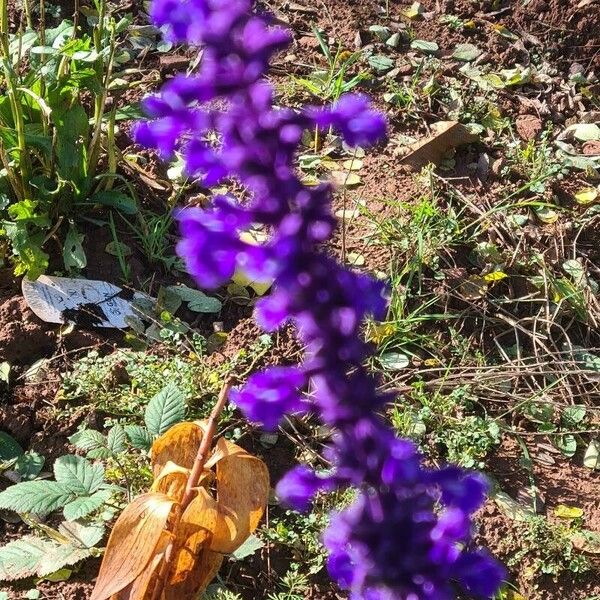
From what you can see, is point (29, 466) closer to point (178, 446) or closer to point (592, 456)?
point (178, 446)

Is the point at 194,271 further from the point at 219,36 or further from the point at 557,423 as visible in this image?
the point at 557,423

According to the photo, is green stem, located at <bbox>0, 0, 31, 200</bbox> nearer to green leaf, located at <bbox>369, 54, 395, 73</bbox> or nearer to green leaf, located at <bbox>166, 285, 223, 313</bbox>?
green leaf, located at <bbox>166, 285, 223, 313</bbox>

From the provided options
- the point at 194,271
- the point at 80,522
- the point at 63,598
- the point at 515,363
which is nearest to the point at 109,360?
the point at 80,522

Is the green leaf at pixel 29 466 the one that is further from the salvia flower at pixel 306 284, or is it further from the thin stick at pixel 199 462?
the salvia flower at pixel 306 284

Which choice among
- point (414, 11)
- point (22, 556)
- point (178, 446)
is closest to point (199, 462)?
point (178, 446)

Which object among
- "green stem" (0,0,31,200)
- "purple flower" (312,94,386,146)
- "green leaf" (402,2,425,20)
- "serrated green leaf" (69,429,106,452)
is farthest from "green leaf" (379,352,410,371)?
"green leaf" (402,2,425,20)
